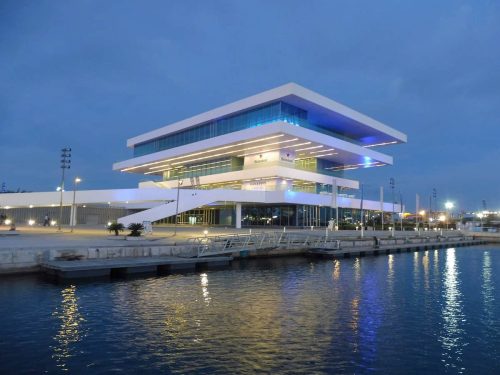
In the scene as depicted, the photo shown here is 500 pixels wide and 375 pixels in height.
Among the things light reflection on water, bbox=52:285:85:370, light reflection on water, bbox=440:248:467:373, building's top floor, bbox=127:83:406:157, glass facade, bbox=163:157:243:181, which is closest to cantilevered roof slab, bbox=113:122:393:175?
glass facade, bbox=163:157:243:181

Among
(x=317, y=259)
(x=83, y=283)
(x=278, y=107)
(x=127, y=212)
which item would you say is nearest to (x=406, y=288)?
(x=317, y=259)

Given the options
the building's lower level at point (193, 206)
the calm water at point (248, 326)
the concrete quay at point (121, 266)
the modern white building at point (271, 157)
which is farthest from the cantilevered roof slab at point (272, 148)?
the calm water at point (248, 326)

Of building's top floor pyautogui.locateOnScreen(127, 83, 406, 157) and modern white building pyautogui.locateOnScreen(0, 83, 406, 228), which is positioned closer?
modern white building pyautogui.locateOnScreen(0, 83, 406, 228)

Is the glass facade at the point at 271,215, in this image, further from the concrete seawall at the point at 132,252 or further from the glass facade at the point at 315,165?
the concrete seawall at the point at 132,252

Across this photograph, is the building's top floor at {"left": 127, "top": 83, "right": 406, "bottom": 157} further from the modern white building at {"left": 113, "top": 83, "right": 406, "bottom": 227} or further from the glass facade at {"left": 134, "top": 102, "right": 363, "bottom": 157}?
the modern white building at {"left": 113, "top": 83, "right": 406, "bottom": 227}

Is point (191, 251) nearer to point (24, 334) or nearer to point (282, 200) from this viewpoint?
point (24, 334)

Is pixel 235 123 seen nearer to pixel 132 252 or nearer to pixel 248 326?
pixel 132 252

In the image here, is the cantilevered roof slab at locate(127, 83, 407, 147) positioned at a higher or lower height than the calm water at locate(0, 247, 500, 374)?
higher

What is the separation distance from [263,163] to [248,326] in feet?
175

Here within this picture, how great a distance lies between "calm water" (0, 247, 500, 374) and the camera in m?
10.4

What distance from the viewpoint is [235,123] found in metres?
65.9

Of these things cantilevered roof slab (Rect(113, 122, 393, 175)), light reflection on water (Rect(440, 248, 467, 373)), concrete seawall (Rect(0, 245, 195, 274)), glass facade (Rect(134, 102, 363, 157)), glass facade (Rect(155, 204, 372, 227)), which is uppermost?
glass facade (Rect(134, 102, 363, 157))

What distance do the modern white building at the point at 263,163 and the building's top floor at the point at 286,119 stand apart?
149mm

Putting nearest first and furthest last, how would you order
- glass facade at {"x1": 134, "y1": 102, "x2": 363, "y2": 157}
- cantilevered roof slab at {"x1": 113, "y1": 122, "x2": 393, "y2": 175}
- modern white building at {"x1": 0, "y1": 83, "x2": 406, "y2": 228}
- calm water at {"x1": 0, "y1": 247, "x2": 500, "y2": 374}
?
calm water at {"x1": 0, "y1": 247, "x2": 500, "y2": 374} < modern white building at {"x1": 0, "y1": 83, "x2": 406, "y2": 228} < cantilevered roof slab at {"x1": 113, "y1": 122, "x2": 393, "y2": 175} < glass facade at {"x1": 134, "y1": 102, "x2": 363, "y2": 157}
